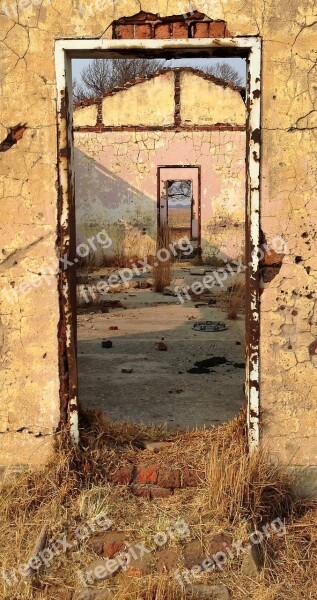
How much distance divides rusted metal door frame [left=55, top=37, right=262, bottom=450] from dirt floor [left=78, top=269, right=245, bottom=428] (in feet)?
3.03

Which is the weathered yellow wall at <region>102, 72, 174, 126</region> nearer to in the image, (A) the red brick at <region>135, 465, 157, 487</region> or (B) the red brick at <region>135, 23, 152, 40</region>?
(B) the red brick at <region>135, 23, 152, 40</region>

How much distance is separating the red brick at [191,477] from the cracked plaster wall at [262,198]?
0.40 meters

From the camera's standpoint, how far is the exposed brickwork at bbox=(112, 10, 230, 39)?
299 centimetres

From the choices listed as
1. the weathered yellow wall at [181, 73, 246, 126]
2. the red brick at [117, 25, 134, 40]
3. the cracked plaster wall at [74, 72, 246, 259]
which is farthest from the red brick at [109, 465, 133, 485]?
the weathered yellow wall at [181, 73, 246, 126]

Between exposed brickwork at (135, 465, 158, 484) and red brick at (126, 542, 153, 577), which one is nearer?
red brick at (126, 542, 153, 577)

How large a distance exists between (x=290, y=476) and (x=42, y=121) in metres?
2.32

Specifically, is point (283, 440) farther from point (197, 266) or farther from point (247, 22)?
point (197, 266)

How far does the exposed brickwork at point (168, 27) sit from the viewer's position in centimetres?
299

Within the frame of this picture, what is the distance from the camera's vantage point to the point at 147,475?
325 centimetres

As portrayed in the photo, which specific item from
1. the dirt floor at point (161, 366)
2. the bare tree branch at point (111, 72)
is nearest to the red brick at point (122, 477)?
the dirt floor at point (161, 366)

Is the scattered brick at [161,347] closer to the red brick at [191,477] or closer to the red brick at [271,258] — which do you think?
the red brick at [191,477]

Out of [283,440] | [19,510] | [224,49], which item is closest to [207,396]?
[283,440]

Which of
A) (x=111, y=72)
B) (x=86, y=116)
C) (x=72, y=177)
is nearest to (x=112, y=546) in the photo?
(x=72, y=177)

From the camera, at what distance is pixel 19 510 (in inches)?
117
